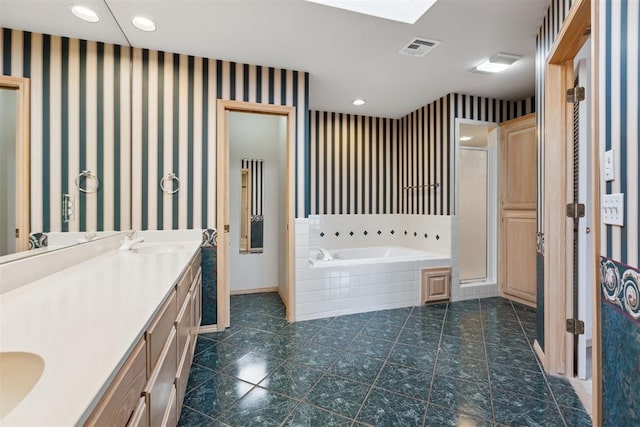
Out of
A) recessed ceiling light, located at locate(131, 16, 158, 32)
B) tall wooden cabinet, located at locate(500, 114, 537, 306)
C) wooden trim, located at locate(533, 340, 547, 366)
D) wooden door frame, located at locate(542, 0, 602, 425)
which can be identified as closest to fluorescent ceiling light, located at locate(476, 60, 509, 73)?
tall wooden cabinet, located at locate(500, 114, 537, 306)

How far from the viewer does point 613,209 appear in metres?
1.11

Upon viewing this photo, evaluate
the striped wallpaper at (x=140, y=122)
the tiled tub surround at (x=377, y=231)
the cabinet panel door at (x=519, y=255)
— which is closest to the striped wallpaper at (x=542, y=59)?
the cabinet panel door at (x=519, y=255)

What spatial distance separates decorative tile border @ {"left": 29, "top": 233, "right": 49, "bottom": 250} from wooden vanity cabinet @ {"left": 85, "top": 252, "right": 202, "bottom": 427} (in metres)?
0.62

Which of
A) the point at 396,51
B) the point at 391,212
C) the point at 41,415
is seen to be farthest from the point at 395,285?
the point at 41,415

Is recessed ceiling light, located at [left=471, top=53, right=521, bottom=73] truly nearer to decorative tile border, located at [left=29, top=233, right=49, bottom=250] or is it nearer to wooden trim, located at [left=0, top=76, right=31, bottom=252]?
wooden trim, located at [left=0, top=76, right=31, bottom=252]

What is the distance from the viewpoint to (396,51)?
106 inches

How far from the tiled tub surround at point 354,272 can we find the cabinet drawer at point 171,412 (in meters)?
1.74

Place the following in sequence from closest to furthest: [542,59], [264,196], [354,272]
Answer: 1. [542,59]
2. [354,272]
3. [264,196]

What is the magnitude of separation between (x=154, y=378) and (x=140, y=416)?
16 centimetres

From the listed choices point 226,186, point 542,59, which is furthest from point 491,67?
point 226,186

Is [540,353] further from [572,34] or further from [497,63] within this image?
[497,63]

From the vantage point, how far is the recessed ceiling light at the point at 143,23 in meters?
2.25

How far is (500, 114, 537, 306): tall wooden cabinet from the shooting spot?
3531mm

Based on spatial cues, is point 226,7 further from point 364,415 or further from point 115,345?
point 364,415
